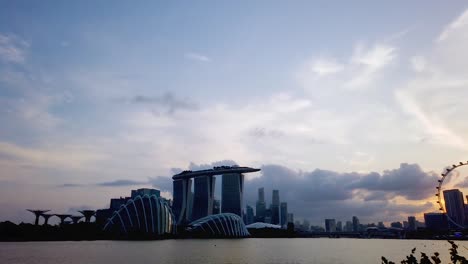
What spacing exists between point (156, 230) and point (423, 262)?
144m

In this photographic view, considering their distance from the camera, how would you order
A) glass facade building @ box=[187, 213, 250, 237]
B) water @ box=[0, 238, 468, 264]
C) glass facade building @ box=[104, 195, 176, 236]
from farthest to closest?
glass facade building @ box=[187, 213, 250, 237] < glass facade building @ box=[104, 195, 176, 236] < water @ box=[0, 238, 468, 264]

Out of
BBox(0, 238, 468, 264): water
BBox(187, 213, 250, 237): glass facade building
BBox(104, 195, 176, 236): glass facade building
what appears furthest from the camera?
BBox(187, 213, 250, 237): glass facade building

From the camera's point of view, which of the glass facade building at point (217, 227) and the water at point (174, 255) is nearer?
the water at point (174, 255)

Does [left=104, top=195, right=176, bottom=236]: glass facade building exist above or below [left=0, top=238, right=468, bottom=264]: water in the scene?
above

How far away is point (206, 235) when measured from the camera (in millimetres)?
179000

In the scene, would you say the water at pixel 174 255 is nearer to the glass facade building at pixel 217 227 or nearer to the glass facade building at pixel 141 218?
the glass facade building at pixel 141 218

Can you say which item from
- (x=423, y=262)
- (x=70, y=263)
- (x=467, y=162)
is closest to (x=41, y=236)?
(x=70, y=263)

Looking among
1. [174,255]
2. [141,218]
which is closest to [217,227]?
[141,218]

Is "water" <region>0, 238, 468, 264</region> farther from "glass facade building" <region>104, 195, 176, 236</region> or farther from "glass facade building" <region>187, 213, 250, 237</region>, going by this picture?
"glass facade building" <region>187, 213, 250, 237</region>

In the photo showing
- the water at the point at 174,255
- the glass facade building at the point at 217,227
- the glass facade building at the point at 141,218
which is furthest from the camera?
the glass facade building at the point at 217,227

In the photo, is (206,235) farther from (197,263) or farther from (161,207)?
(197,263)

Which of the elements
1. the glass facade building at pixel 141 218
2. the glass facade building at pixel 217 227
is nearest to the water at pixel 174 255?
the glass facade building at pixel 141 218

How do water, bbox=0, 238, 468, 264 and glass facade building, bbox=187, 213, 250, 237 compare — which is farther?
glass facade building, bbox=187, 213, 250, 237

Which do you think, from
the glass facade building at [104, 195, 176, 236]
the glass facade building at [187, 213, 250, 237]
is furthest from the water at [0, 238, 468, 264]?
the glass facade building at [187, 213, 250, 237]
